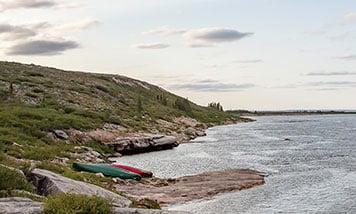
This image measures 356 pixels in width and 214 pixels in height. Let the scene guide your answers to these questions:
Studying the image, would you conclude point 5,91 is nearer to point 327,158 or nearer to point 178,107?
point 327,158

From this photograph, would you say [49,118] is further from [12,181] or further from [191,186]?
[12,181]

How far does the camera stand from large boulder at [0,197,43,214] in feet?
48.5

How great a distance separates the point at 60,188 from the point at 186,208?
9.91 m

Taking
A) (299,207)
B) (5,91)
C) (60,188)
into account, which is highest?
(5,91)


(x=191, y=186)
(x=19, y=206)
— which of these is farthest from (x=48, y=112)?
(x=19, y=206)

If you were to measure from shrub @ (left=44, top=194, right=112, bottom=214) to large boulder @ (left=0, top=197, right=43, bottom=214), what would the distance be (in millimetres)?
392

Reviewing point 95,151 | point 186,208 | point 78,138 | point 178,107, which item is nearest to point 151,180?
point 186,208

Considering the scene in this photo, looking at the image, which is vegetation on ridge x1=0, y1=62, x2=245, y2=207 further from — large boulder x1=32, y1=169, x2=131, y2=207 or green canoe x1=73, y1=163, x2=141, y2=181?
green canoe x1=73, y1=163, x2=141, y2=181

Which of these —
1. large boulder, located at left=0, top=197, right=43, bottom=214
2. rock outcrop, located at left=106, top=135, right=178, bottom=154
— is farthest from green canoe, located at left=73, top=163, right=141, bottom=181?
rock outcrop, located at left=106, top=135, right=178, bottom=154

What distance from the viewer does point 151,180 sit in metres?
38.4

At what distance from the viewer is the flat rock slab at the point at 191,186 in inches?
1254

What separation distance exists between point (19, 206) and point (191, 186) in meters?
21.1

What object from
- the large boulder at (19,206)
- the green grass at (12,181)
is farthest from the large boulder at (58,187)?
the large boulder at (19,206)

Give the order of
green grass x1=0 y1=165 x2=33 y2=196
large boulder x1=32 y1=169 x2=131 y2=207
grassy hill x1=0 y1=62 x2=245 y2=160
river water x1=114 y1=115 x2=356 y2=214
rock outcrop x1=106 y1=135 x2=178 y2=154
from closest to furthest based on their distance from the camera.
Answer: green grass x1=0 y1=165 x2=33 y2=196 < large boulder x1=32 y1=169 x2=131 y2=207 < river water x1=114 y1=115 x2=356 y2=214 < grassy hill x1=0 y1=62 x2=245 y2=160 < rock outcrop x1=106 y1=135 x2=178 y2=154
